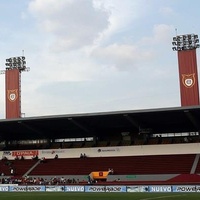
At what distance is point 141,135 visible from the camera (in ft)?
186

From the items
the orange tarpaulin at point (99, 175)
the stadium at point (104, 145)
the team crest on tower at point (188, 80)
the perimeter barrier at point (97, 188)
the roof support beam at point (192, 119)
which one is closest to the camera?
the perimeter barrier at point (97, 188)

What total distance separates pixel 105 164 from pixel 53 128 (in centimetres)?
1036

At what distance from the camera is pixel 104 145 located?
58062mm

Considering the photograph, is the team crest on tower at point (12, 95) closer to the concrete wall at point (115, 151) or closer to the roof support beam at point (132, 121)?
the concrete wall at point (115, 151)

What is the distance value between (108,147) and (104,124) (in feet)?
10.6

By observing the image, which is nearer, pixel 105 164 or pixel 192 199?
pixel 192 199

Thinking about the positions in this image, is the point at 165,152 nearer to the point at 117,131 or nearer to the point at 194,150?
the point at 194,150

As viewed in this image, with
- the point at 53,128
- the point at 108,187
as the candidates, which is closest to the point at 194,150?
the point at 108,187

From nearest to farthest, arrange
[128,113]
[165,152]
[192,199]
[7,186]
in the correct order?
[192,199], [7,186], [128,113], [165,152]

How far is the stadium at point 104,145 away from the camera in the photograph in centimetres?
4774

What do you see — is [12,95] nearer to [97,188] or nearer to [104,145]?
[104,145]

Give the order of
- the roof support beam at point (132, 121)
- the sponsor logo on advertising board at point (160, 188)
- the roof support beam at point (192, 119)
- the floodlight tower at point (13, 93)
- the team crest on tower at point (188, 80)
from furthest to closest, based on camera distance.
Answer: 1. the floodlight tower at point (13, 93)
2. the roof support beam at point (132, 121)
3. the team crest on tower at point (188, 80)
4. the roof support beam at point (192, 119)
5. the sponsor logo on advertising board at point (160, 188)

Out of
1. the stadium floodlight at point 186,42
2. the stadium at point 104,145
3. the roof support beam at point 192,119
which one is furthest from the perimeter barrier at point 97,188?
the stadium floodlight at point 186,42

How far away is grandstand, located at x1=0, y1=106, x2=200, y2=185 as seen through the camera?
48.7 m
